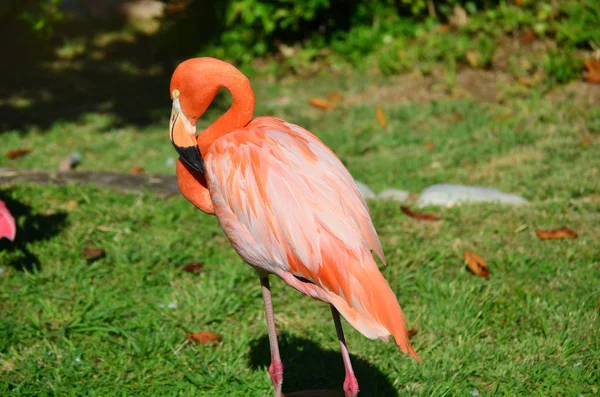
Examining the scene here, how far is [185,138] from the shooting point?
2887 millimetres

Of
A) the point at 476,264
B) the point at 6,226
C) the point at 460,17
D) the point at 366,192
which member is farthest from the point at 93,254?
the point at 460,17

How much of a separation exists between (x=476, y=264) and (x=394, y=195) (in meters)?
1.19

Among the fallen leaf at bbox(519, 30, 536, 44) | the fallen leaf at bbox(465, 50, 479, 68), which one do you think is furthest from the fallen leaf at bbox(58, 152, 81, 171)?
the fallen leaf at bbox(519, 30, 536, 44)

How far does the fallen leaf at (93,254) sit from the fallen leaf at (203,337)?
0.96 m

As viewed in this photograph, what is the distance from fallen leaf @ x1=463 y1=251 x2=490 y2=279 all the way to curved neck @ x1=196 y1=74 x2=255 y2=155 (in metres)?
1.85

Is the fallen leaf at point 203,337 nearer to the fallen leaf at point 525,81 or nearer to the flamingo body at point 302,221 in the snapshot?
the flamingo body at point 302,221

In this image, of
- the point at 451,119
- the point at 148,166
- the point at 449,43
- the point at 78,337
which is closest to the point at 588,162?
the point at 451,119

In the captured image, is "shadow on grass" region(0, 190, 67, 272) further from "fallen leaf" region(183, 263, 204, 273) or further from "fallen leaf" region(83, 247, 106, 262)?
"fallen leaf" region(183, 263, 204, 273)

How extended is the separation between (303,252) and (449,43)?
5.76 meters

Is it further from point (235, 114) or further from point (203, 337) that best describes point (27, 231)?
point (235, 114)

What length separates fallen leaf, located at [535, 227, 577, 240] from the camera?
4.51m

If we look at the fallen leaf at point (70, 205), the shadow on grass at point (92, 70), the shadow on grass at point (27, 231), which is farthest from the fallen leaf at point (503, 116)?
the shadow on grass at point (27, 231)

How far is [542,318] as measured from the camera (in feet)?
12.2

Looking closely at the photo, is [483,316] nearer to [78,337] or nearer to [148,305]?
[148,305]
